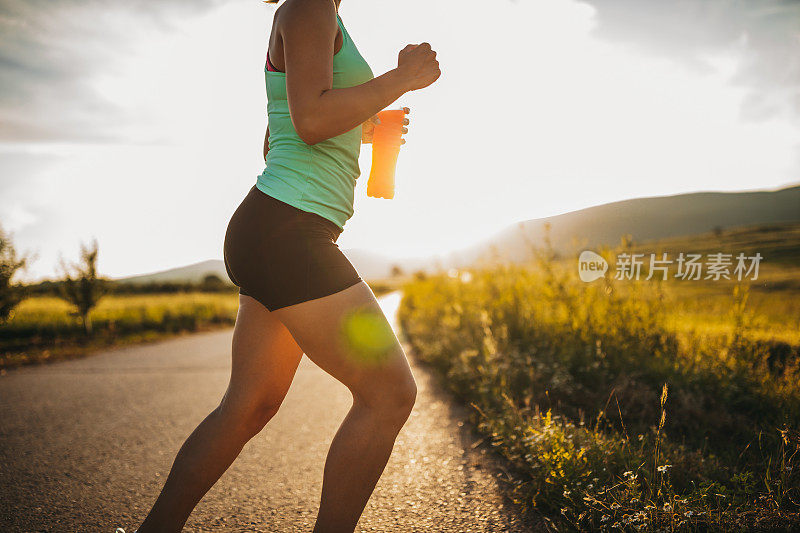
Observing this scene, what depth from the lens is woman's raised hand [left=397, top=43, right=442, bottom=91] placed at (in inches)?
56.5

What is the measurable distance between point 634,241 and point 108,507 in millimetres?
4677

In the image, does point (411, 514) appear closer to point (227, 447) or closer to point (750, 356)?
point (227, 447)

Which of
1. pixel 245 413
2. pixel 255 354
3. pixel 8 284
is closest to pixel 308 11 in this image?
pixel 255 354

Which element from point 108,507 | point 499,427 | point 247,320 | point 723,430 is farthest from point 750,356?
point 108,507

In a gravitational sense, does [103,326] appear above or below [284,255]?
below

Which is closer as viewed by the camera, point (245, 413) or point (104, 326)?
point (245, 413)

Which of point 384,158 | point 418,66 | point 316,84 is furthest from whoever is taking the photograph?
point 384,158

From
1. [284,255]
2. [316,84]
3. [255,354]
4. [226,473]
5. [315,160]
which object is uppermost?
[316,84]

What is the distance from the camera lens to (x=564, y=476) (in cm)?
228

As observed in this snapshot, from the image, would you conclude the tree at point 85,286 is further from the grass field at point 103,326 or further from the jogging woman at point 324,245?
the jogging woman at point 324,245

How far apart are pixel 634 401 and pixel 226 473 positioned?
114 inches

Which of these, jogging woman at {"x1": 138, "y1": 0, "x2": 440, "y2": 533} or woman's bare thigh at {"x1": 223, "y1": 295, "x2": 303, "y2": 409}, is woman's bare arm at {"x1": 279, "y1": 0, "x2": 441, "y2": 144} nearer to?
jogging woman at {"x1": 138, "y1": 0, "x2": 440, "y2": 533}

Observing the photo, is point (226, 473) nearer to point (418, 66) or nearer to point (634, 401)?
point (418, 66)

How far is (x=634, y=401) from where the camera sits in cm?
345
